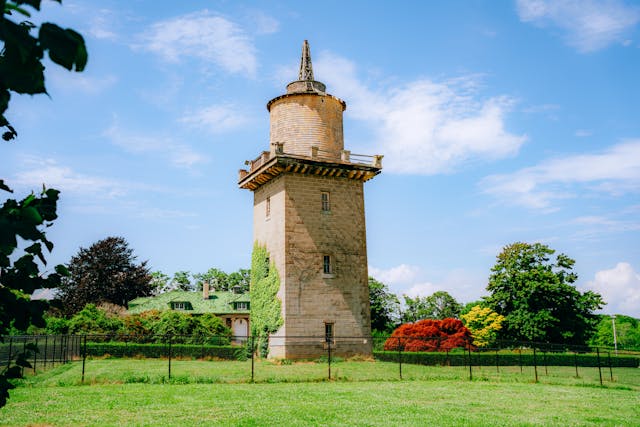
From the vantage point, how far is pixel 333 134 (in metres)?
34.8

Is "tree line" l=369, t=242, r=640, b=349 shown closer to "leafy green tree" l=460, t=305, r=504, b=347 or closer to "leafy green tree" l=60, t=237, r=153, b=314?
"leafy green tree" l=460, t=305, r=504, b=347

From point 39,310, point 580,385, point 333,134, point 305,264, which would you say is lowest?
point 580,385

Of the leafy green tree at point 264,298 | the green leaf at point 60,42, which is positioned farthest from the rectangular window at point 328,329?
the green leaf at point 60,42

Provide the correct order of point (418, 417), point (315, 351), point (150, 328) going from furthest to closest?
point (150, 328) < point (315, 351) < point (418, 417)

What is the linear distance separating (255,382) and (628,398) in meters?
13.5

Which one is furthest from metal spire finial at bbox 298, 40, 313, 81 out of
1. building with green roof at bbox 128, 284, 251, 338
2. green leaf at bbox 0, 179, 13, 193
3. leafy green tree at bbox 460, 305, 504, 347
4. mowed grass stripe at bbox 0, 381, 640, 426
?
building with green roof at bbox 128, 284, 251, 338

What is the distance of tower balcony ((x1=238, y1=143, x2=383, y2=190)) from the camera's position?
104 feet

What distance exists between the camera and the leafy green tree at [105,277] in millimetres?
56375

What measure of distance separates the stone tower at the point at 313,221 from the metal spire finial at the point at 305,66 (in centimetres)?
14

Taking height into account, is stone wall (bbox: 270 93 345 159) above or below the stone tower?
above

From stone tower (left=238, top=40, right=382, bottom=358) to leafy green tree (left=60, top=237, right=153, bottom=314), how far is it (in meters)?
30.2

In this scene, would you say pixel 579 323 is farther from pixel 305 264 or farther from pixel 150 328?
pixel 150 328

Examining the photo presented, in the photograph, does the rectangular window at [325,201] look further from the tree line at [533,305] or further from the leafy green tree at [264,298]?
the tree line at [533,305]

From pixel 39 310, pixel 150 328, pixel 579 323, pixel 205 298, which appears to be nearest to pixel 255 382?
pixel 39 310
